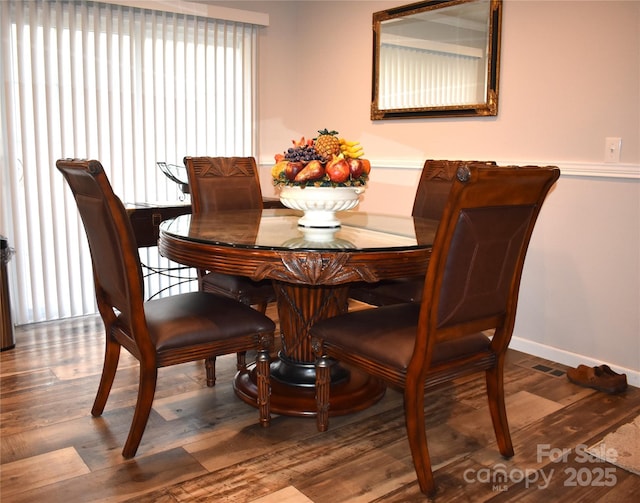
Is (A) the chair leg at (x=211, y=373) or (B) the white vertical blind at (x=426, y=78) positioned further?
(B) the white vertical blind at (x=426, y=78)

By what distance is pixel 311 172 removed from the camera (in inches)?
86.0

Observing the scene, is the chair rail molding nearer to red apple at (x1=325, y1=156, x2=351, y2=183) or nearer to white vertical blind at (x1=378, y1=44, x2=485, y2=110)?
white vertical blind at (x1=378, y1=44, x2=485, y2=110)

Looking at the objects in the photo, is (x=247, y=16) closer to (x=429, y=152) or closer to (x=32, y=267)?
(x=429, y=152)

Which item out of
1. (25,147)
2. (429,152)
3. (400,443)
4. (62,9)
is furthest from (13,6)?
(400,443)

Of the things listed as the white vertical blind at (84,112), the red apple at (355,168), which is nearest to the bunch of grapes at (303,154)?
the red apple at (355,168)

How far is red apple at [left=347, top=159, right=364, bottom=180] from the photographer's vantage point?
223cm

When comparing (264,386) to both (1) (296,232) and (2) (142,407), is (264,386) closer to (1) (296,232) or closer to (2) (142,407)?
(2) (142,407)

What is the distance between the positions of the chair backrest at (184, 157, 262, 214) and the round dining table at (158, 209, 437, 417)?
0.85 ft

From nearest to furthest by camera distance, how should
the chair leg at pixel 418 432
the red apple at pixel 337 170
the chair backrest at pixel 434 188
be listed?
1. the chair leg at pixel 418 432
2. the red apple at pixel 337 170
3. the chair backrest at pixel 434 188

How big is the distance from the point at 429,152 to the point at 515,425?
1.89 meters

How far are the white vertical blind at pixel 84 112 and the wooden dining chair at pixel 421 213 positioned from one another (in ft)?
6.12

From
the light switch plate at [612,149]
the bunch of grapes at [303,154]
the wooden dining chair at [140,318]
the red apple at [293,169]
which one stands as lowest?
the wooden dining chair at [140,318]

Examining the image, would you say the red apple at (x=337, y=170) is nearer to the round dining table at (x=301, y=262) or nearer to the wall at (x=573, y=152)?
the round dining table at (x=301, y=262)

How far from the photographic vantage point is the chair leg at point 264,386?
7.35 feet
